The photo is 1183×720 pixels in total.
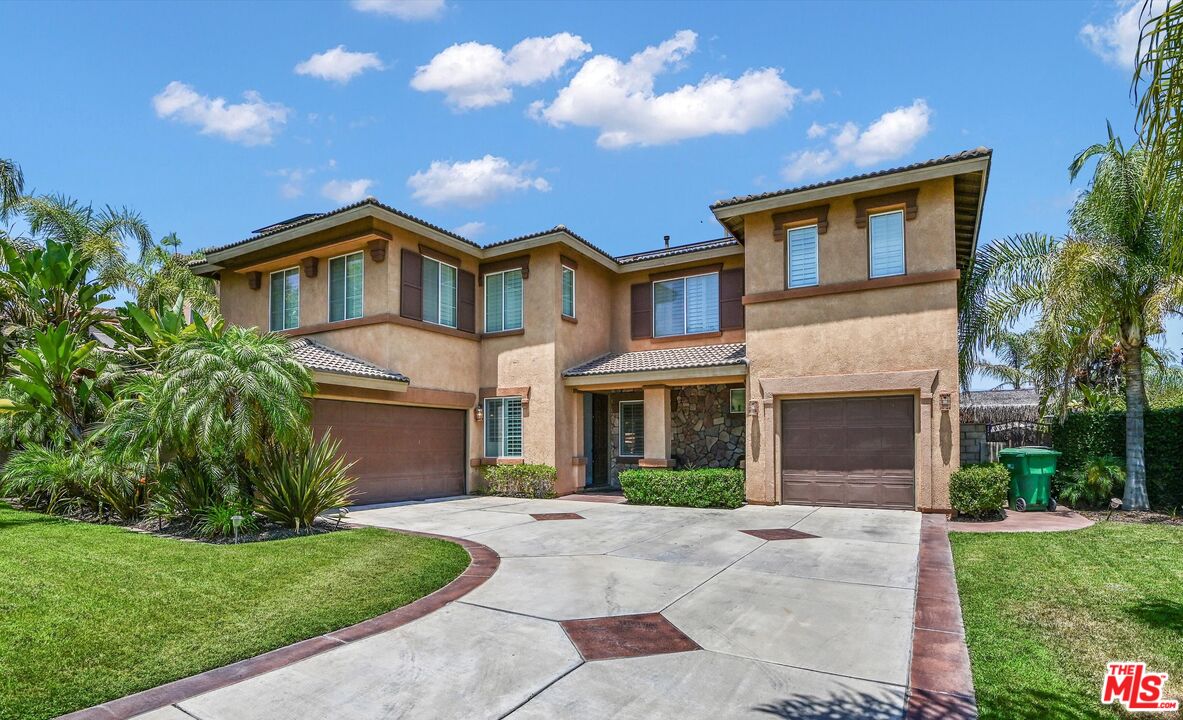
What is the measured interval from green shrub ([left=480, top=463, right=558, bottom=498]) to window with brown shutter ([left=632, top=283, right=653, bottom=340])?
15.8 feet

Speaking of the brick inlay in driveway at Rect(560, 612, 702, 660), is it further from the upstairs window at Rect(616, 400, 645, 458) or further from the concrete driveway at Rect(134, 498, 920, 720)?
the upstairs window at Rect(616, 400, 645, 458)

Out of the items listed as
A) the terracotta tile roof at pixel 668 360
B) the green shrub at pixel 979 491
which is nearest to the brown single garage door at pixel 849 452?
the green shrub at pixel 979 491

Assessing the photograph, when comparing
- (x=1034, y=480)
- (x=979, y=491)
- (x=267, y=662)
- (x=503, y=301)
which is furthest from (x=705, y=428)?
(x=267, y=662)

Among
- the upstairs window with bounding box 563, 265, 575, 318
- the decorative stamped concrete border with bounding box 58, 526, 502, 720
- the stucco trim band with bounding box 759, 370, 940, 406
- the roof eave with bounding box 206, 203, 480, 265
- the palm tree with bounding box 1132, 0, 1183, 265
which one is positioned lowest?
the decorative stamped concrete border with bounding box 58, 526, 502, 720

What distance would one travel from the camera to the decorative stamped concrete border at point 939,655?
4.11m

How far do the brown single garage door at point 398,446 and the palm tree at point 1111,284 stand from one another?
13.5m

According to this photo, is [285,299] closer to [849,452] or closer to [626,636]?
[849,452]

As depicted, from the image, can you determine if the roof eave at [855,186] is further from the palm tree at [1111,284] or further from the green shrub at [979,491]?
the green shrub at [979,491]

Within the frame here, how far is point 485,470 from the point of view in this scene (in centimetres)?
1706

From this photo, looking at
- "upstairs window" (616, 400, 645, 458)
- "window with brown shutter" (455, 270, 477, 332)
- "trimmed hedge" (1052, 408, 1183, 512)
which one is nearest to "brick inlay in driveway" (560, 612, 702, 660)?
"window with brown shutter" (455, 270, 477, 332)

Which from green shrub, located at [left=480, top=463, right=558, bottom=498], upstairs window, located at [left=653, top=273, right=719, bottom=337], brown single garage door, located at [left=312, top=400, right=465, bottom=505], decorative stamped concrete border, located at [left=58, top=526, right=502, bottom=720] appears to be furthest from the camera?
upstairs window, located at [left=653, top=273, right=719, bottom=337]

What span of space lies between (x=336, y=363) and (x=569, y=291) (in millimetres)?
6035

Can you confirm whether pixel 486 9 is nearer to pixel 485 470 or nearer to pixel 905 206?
pixel 905 206

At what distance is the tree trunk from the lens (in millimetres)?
12891
